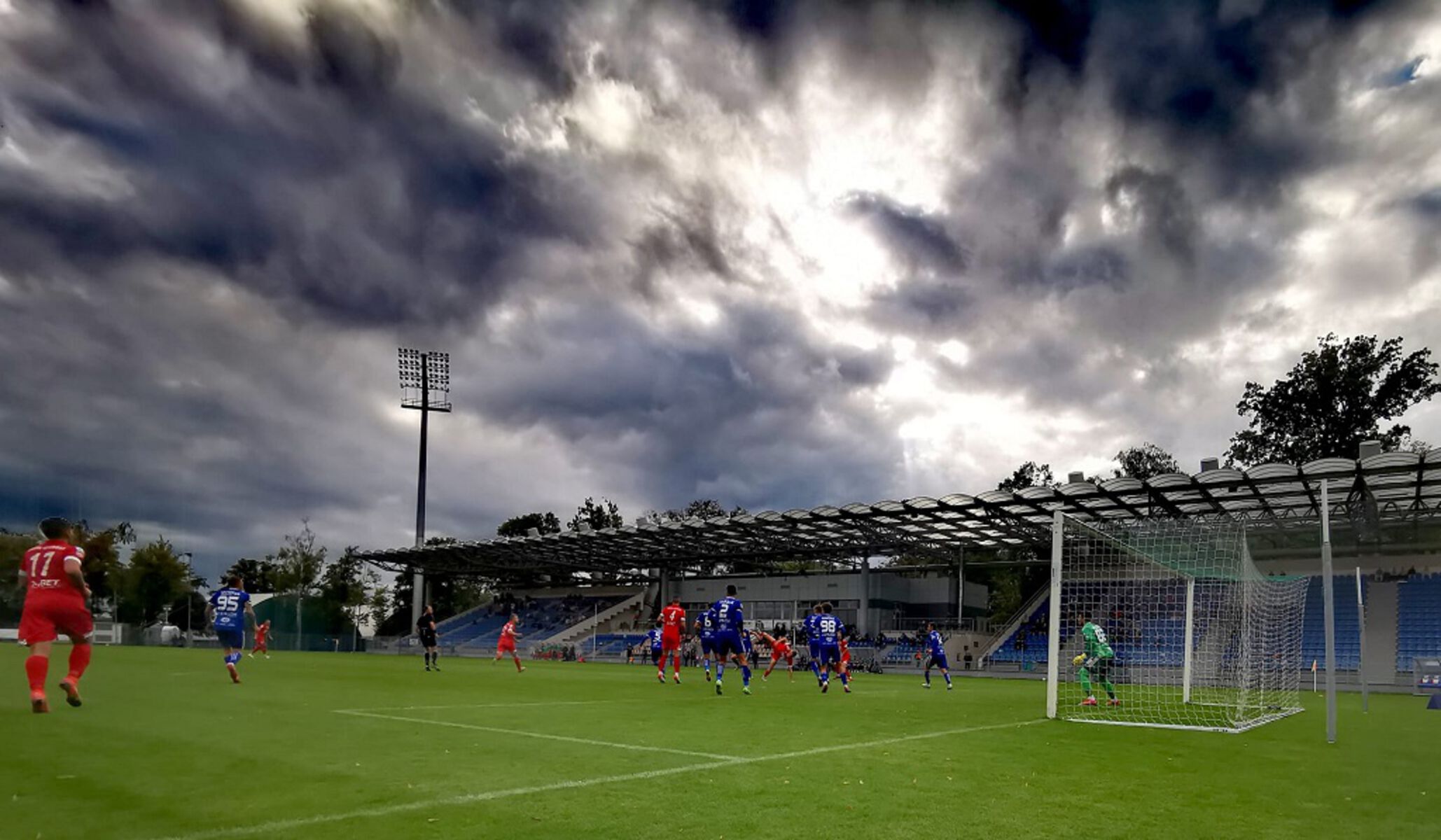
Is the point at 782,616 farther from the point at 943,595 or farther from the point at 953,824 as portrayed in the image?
the point at 953,824

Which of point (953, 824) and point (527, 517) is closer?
point (953, 824)

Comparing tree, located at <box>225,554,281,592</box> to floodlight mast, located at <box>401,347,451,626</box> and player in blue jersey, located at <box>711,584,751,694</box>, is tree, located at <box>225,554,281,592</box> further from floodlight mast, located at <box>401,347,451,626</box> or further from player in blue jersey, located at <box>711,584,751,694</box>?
player in blue jersey, located at <box>711,584,751,694</box>

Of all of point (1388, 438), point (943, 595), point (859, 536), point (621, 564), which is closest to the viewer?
point (859, 536)

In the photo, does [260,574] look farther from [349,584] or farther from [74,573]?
[74,573]

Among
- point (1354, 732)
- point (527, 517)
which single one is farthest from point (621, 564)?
point (1354, 732)

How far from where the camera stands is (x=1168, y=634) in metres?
26.2

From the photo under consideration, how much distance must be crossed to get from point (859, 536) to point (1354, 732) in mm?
34483

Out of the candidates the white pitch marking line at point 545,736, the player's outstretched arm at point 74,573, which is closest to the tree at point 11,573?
the player's outstretched arm at point 74,573

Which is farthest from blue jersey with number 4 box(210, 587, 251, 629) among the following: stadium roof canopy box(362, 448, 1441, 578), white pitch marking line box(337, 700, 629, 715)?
stadium roof canopy box(362, 448, 1441, 578)

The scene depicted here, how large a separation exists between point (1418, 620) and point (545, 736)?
40853mm

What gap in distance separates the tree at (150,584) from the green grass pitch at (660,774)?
2518 inches

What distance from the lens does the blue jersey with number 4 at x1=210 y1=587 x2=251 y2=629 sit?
1784 cm

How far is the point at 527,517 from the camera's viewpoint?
306 ft

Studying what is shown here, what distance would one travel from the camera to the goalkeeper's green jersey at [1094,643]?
17.9 m
